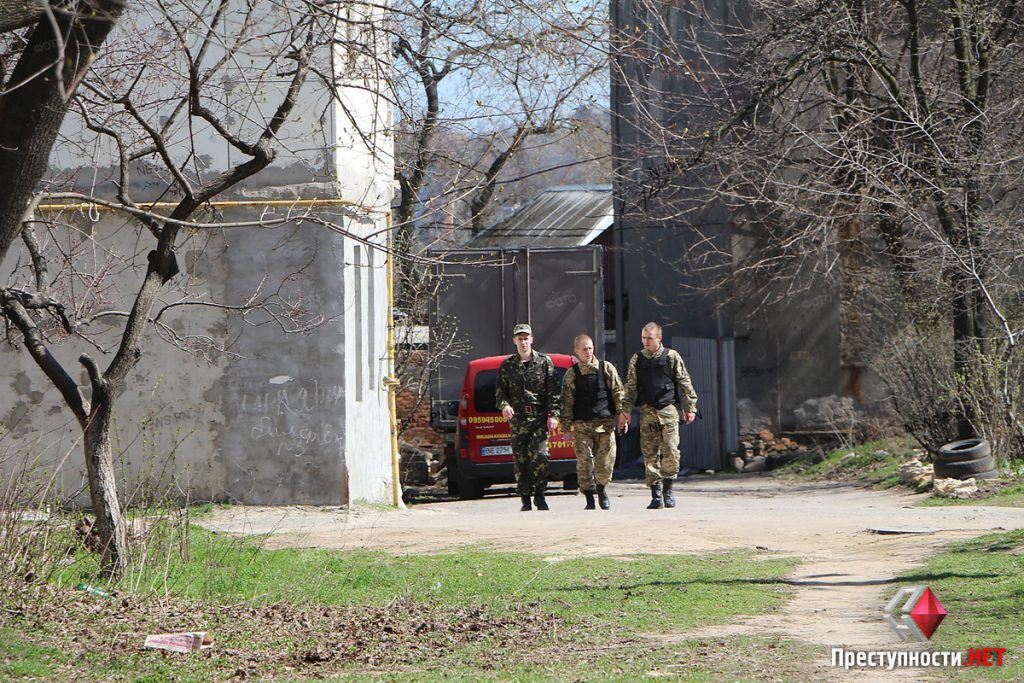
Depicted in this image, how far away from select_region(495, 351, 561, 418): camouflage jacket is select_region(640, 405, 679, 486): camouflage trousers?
3.15 feet

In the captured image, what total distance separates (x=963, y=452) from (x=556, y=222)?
2059 cm

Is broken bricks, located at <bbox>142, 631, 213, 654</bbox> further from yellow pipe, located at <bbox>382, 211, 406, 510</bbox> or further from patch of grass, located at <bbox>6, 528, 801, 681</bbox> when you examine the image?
yellow pipe, located at <bbox>382, 211, 406, 510</bbox>

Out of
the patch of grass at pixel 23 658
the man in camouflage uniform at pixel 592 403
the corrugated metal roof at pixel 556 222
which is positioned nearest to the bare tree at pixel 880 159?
the man in camouflage uniform at pixel 592 403

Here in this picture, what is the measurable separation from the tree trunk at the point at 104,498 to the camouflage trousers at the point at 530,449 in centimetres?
541

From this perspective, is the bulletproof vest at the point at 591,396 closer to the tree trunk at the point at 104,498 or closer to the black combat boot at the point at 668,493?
the black combat boot at the point at 668,493

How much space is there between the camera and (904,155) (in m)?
16.7

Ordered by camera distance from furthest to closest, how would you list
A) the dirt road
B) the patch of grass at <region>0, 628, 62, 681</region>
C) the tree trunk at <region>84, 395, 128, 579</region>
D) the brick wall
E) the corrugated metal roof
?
the corrugated metal roof, the brick wall, the tree trunk at <region>84, 395, 128, 579</region>, the dirt road, the patch of grass at <region>0, 628, 62, 681</region>

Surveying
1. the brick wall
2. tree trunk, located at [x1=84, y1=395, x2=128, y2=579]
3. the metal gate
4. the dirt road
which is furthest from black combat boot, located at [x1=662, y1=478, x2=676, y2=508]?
the metal gate

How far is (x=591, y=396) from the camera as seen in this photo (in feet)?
41.3

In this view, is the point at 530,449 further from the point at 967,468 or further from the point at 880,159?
the point at 880,159

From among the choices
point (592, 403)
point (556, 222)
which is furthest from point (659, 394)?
point (556, 222)

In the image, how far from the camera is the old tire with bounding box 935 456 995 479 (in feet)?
48.3

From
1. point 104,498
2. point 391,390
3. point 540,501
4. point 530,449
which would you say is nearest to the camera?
point 104,498

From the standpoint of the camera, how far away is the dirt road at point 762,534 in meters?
7.12
